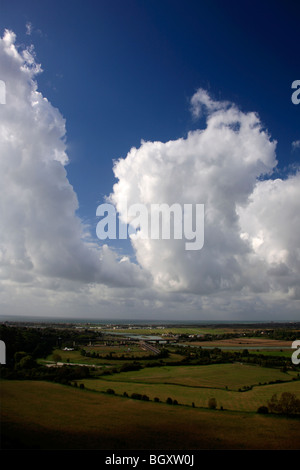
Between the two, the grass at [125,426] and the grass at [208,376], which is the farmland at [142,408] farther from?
the grass at [208,376]

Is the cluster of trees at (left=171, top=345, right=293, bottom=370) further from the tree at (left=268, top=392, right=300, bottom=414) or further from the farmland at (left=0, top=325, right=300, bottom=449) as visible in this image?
the tree at (left=268, top=392, right=300, bottom=414)

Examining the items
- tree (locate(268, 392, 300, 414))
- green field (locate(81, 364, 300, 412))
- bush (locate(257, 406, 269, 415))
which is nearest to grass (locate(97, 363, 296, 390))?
green field (locate(81, 364, 300, 412))

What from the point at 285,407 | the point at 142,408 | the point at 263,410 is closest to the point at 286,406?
the point at 285,407

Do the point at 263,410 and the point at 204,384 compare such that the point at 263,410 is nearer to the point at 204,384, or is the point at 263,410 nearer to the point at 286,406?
the point at 286,406

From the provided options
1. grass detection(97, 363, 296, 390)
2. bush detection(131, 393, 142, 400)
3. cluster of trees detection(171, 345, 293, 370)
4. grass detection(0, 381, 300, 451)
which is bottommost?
cluster of trees detection(171, 345, 293, 370)

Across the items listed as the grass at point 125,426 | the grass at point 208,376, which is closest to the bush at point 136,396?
the grass at point 125,426
